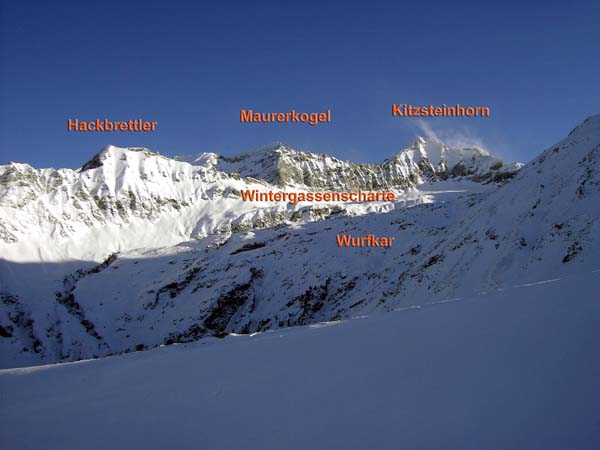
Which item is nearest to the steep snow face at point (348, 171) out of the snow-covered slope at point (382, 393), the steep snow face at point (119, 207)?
the steep snow face at point (119, 207)

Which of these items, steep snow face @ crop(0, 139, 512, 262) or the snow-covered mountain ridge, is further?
steep snow face @ crop(0, 139, 512, 262)

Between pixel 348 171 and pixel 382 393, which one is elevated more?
pixel 348 171

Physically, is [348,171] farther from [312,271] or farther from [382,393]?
[382,393]

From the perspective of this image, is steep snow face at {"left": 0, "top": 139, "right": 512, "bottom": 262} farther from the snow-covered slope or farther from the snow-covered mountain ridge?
the snow-covered slope

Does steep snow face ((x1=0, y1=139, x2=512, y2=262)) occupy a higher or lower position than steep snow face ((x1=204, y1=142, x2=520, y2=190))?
lower

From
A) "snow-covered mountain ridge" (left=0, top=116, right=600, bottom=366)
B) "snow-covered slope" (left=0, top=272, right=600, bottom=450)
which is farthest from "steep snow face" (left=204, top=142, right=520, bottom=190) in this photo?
"snow-covered slope" (left=0, top=272, right=600, bottom=450)

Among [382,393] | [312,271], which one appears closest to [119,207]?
[312,271]

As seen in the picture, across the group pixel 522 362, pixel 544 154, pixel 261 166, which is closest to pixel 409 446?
pixel 522 362

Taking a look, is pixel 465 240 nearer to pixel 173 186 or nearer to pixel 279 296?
pixel 279 296
